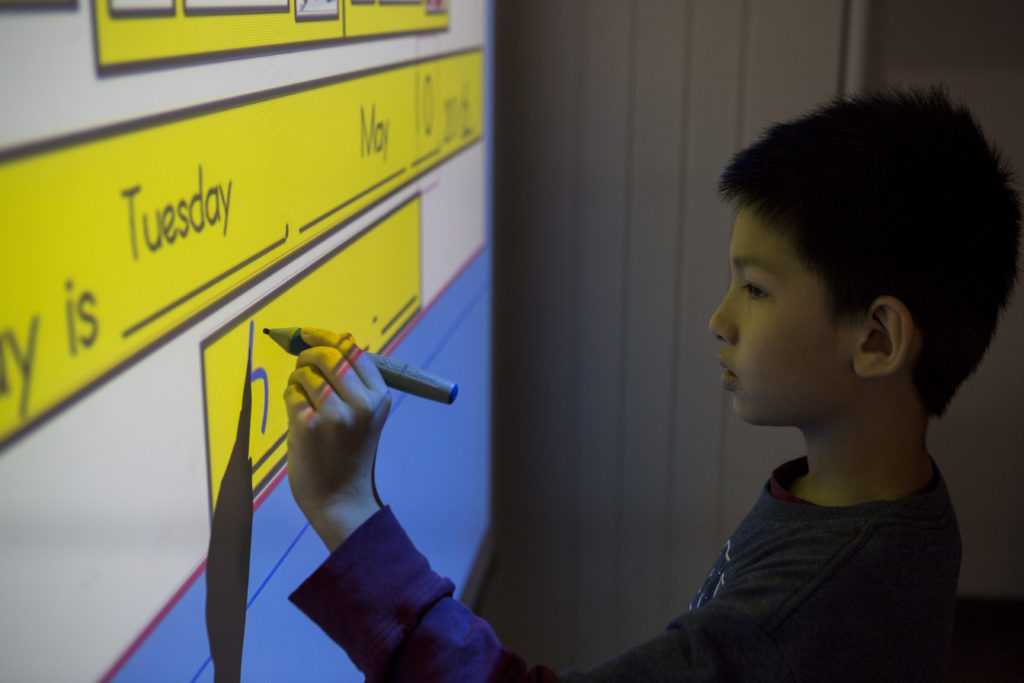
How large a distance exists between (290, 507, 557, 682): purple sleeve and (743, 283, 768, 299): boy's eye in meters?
0.33

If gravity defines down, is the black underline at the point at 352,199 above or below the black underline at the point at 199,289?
above

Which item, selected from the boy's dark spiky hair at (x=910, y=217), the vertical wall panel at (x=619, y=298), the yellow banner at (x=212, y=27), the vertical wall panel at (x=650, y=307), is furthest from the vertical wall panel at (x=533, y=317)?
the boy's dark spiky hair at (x=910, y=217)

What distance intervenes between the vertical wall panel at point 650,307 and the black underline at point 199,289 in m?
1.00

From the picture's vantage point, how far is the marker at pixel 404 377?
2.04 ft

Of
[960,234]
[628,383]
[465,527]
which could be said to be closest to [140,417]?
[960,234]

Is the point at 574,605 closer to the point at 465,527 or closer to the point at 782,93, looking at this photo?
the point at 465,527

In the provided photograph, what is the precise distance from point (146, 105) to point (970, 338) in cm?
59

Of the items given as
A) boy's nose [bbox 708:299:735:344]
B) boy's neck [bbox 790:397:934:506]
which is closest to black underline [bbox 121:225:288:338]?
boy's nose [bbox 708:299:735:344]

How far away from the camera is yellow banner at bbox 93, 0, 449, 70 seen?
1.47ft

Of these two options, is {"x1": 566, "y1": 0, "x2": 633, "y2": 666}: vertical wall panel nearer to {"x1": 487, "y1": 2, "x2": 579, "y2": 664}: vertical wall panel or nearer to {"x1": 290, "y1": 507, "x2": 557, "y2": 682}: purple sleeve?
{"x1": 487, "y1": 2, "x2": 579, "y2": 664}: vertical wall panel

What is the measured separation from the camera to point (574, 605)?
1.79m

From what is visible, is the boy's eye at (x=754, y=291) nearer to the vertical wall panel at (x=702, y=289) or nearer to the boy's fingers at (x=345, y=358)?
the boy's fingers at (x=345, y=358)

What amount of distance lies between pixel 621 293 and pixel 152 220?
120cm

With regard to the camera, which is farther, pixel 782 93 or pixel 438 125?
pixel 782 93
